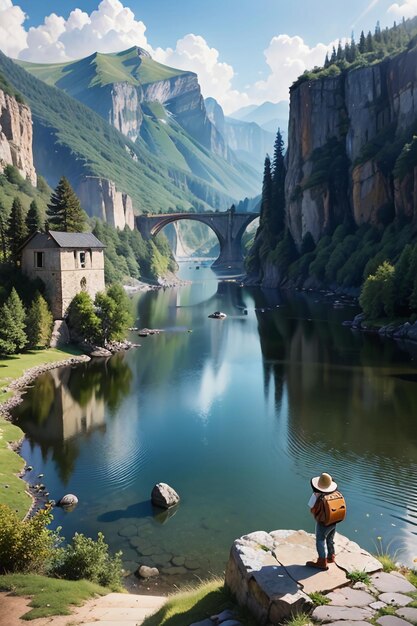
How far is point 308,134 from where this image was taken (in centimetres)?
14175

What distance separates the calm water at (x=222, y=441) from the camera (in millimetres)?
24297

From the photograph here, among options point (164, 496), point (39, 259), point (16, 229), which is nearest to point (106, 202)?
point (16, 229)

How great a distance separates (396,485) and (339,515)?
17242 millimetres

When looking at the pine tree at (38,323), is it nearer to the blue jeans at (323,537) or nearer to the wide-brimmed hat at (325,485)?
the wide-brimmed hat at (325,485)

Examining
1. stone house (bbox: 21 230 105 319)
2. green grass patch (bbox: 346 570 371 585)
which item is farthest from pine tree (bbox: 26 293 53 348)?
green grass patch (bbox: 346 570 371 585)

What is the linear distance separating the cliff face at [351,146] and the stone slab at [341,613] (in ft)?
309

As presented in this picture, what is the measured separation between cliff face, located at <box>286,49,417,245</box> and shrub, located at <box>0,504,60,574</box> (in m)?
91.6

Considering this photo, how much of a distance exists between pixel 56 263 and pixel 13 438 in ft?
99.7

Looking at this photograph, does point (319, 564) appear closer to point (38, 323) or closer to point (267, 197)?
point (38, 323)

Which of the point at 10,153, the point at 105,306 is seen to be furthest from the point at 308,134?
the point at 105,306

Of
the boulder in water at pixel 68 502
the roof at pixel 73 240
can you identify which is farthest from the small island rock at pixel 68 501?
the roof at pixel 73 240

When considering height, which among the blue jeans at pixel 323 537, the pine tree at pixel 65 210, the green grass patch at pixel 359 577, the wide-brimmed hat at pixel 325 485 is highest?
the pine tree at pixel 65 210

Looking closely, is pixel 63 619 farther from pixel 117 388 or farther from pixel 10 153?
pixel 10 153

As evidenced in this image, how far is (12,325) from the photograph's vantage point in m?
52.5
